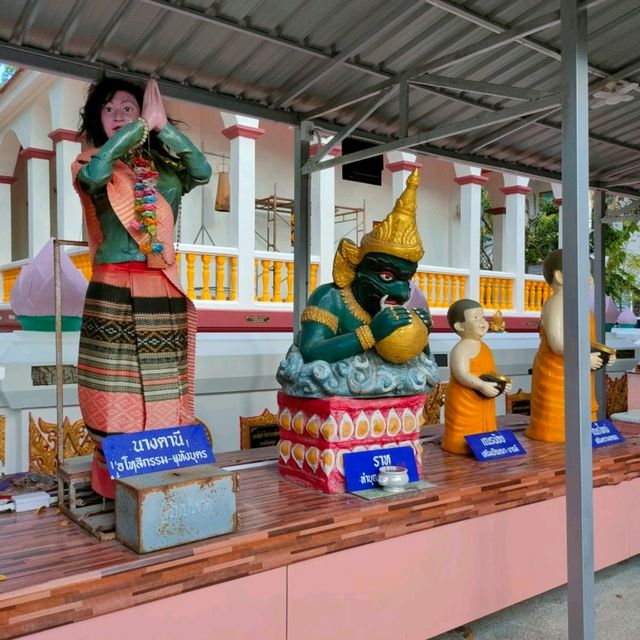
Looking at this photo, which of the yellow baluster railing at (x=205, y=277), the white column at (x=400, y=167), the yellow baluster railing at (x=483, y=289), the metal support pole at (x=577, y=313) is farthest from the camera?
the yellow baluster railing at (x=483, y=289)

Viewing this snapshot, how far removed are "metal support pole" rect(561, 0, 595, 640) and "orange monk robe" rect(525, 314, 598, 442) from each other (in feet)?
3.82

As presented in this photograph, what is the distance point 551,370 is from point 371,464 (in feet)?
3.91

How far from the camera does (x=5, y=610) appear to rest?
1.49 meters

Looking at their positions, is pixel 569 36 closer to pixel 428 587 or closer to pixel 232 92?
pixel 232 92

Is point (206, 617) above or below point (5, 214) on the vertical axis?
below

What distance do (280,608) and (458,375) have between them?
1.36 meters

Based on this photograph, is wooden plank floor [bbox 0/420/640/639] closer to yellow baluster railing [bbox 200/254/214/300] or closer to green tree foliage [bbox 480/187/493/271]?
yellow baluster railing [bbox 200/254/214/300]

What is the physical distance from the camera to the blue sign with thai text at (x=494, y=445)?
278cm

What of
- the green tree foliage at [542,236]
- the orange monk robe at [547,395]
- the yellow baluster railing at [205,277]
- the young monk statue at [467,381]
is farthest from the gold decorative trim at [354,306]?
the green tree foliage at [542,236]

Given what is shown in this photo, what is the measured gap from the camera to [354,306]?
250cm

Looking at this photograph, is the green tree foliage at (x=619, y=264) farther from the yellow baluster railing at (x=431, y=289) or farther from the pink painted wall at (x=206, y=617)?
the pink painted wall at (x=206, y=617)

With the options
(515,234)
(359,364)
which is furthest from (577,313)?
(515,234)

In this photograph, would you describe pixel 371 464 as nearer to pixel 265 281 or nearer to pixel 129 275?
pixel 129 275

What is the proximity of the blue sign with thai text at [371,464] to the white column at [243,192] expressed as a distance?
3694mm
